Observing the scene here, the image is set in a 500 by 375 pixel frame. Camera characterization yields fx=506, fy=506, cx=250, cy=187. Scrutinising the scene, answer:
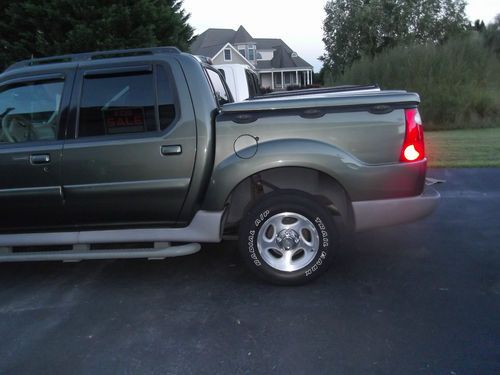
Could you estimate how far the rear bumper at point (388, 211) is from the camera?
405 centimetres

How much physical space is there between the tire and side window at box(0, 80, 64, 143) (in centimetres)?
186

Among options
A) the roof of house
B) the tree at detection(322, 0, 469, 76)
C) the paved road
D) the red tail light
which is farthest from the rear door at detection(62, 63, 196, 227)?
the roof of house

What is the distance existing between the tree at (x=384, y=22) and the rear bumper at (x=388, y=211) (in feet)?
128

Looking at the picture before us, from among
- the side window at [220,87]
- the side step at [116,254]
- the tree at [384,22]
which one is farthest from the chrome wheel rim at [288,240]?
the tree at [384,22]

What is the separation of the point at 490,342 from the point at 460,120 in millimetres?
15273

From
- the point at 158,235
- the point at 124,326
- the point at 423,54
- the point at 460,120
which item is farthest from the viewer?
the point at 423,54

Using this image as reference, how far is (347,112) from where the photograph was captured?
3.93 m

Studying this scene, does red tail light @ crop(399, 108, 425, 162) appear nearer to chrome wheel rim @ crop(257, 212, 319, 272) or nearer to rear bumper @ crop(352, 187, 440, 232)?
rear bumper @ crop(352, 187, 440, 232)

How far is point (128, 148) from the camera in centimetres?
404

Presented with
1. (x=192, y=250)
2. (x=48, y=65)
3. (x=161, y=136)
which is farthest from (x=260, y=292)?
(x=48, y=65)

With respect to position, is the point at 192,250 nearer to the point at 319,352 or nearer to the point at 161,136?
the point at 161,136

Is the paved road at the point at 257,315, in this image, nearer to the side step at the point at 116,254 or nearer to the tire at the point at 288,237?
the tire at the point at 288,237

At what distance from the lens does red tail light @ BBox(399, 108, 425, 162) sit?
393cm

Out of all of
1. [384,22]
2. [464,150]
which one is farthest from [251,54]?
[464,150]
